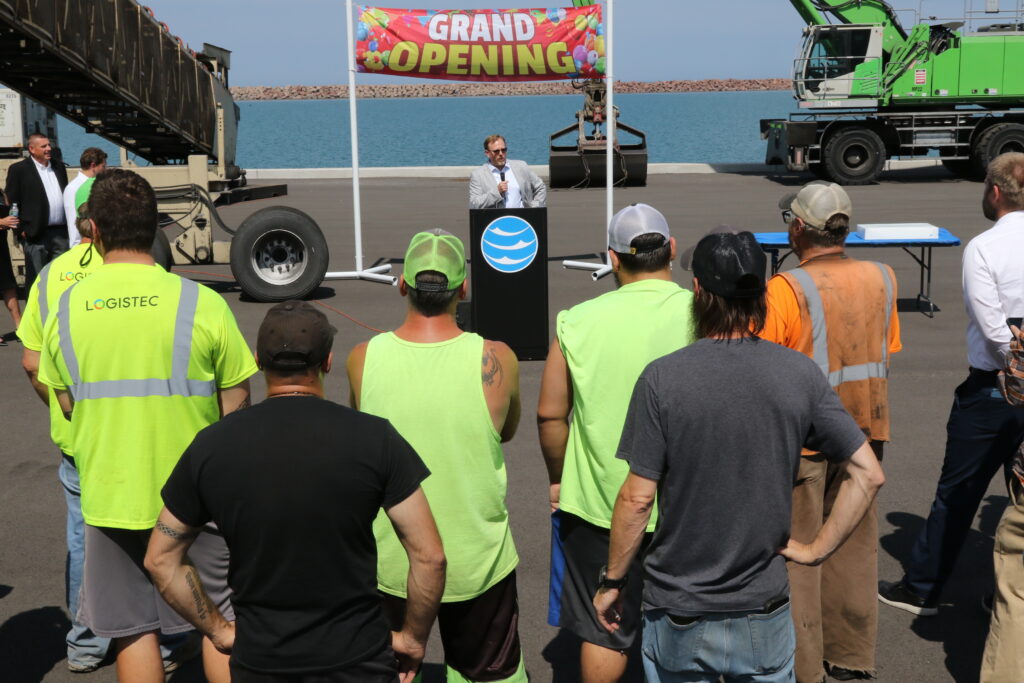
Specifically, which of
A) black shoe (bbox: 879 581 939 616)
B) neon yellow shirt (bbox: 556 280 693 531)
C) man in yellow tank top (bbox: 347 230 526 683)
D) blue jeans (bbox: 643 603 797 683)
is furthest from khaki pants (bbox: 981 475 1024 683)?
man in yellow tank top (bbox: 347 230 526 683)

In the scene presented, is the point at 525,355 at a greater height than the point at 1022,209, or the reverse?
the point at 1022,209

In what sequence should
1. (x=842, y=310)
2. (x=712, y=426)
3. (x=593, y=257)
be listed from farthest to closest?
(x=593, y=257)
(x=842, y=310)
(x=712, y=426)

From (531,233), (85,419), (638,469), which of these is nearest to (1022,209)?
(638,469)

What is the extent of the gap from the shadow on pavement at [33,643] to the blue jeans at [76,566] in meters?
0.16

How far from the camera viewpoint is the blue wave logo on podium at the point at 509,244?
929cm

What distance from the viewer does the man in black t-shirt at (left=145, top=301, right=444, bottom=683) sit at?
2668 millimetres

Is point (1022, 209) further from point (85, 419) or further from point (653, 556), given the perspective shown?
point (85, 419)

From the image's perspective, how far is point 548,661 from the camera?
459cm

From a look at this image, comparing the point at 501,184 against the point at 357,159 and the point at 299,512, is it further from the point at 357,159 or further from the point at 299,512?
the point at 299,512

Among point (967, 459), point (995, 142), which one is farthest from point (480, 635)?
point (995, 142)

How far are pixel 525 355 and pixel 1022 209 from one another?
5.55 m

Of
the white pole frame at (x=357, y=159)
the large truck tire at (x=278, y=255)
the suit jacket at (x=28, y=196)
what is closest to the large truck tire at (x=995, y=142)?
the white pole frame at (x=357, y=159)

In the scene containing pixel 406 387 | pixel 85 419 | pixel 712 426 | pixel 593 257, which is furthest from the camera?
pixel 593 257

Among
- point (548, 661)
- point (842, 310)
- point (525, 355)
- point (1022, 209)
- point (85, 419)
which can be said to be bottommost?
point (548, 661)
